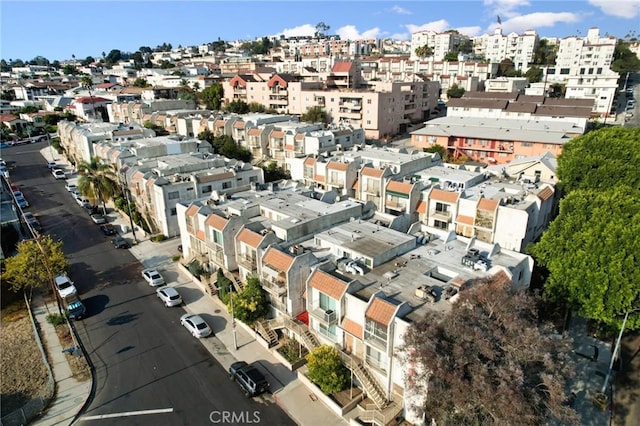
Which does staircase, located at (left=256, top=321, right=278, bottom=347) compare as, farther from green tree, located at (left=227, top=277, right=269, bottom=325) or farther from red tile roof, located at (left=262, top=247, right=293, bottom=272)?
red tile roof, located at (left=262, top=247, right=293, bottom=272)

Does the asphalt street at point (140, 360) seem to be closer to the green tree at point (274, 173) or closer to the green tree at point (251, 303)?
the green tree at point (251, 303)

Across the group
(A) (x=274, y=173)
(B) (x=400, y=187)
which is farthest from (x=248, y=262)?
(A) (x=274, y=173)

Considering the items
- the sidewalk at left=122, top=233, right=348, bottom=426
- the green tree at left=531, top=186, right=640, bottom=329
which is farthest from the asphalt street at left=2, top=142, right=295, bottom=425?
the green tree at left=531, top=186, right=640, bottom=329

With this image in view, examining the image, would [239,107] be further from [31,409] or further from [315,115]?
[31,409]

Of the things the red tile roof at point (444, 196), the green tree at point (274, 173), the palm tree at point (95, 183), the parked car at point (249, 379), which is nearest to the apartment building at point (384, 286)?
the parked car at point (249, 379)

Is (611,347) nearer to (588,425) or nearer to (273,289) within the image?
(588,425)

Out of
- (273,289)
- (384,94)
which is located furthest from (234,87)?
(273,289)
